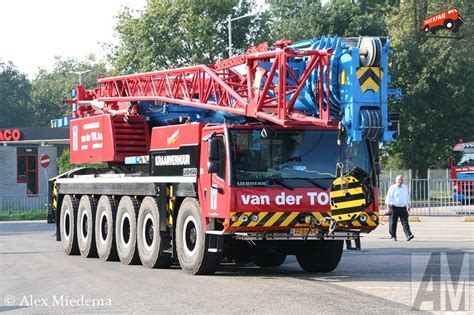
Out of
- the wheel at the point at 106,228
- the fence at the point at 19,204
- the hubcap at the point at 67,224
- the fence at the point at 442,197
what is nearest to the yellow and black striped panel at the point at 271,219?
the wheel at the point at 106,228

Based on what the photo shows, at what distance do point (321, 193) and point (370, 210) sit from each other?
859 mm

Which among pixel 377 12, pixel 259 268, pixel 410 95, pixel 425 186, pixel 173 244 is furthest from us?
pixel 377 12

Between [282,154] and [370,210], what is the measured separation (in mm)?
1652

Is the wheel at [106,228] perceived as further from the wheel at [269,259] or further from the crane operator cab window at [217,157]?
the crane operator cab window at [217,157]

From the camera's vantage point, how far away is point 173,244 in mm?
17047

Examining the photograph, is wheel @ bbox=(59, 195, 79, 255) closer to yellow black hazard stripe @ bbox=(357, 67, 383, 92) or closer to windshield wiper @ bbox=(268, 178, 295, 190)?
windshield wiper @ bbox=(268, 178, 295, 190)

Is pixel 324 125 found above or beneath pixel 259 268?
above

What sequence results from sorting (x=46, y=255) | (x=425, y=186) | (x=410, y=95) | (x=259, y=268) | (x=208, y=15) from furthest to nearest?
1. (x=208, y=15)
2. (x=410, y=95)
3. (x=425, y=186)
4. (x=46, y=255)
5. (x=259, y=268)

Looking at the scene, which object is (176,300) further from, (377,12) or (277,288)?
(377,12)

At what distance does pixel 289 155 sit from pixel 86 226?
7.08m

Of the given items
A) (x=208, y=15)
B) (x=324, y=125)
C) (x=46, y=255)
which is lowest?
(x=46, y=255)

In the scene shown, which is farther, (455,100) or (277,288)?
(455,100)

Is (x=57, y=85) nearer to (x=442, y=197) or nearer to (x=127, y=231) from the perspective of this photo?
(x=442, y=197)

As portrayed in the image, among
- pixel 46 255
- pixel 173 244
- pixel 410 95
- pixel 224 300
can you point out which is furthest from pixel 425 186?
pixel 224 300
